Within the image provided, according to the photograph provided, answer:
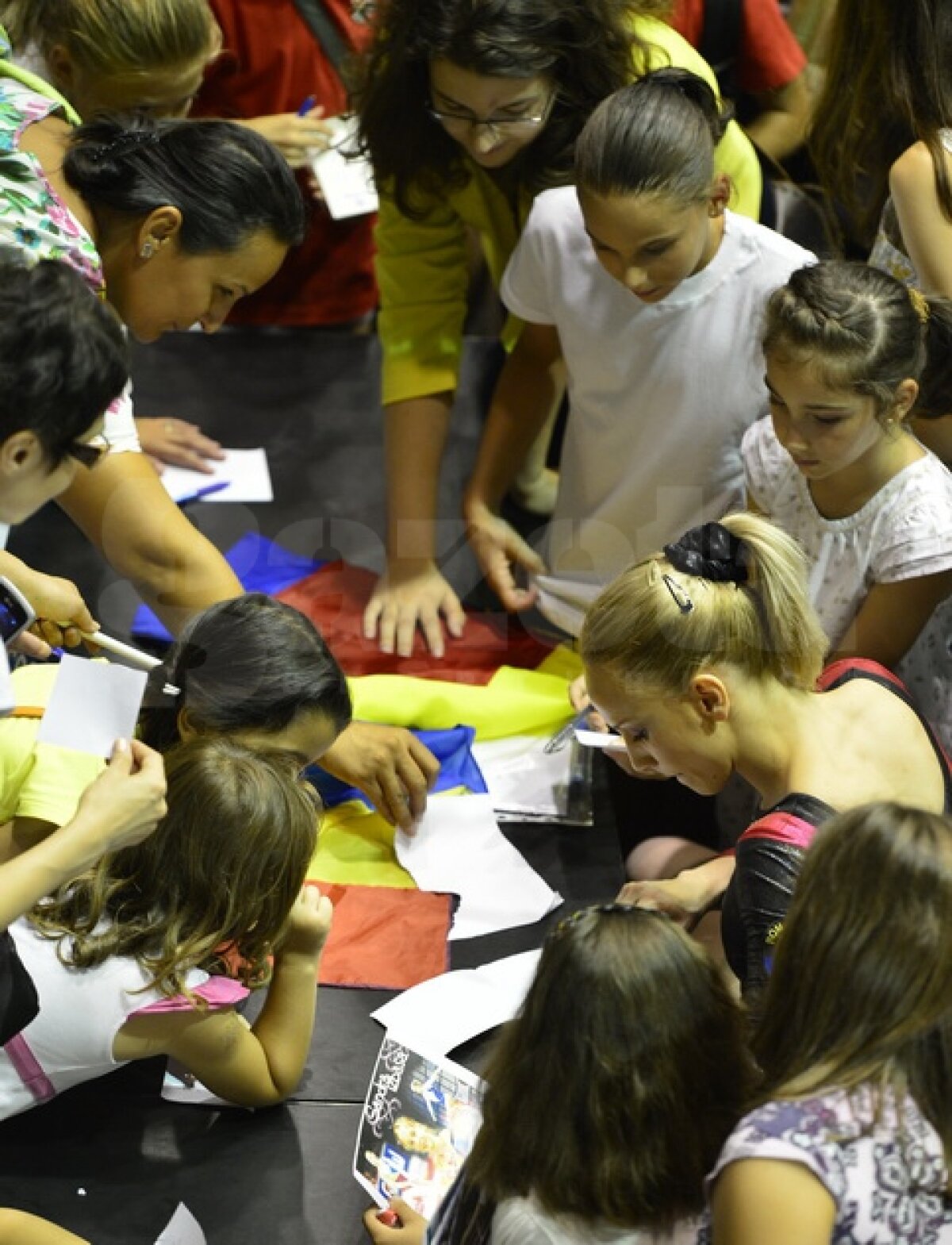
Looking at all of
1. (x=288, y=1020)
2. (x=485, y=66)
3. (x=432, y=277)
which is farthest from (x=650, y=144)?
(x=288, y=1020)

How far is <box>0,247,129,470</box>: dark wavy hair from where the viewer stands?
4.37ft

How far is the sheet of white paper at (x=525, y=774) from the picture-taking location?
2.12 meters

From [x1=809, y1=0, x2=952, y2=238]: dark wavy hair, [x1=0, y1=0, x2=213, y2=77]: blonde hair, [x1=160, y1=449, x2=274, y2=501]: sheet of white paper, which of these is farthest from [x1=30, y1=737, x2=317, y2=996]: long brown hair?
[x1=809, y1=0, x2=952, y2=238]: dark wavy hair

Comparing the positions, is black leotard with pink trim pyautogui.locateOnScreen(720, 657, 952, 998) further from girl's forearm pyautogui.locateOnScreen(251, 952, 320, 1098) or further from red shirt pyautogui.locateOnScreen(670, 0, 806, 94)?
red shirt pyautogui.locateOnScreen(670, 0, 806, 94)

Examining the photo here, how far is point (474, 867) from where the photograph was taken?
2.01m

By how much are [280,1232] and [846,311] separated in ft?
4.10

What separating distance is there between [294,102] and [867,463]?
1535 millimetres

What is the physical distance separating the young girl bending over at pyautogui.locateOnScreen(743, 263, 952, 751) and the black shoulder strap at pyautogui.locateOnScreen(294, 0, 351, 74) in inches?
51.7

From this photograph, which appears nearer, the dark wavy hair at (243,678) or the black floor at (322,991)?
the black floor at (322,991)

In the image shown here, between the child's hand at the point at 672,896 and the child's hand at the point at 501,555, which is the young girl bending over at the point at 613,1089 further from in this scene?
the child's hand at the point at 501,555

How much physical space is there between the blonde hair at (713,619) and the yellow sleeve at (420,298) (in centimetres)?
104

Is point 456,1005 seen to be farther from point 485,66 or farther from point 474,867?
point 485,66

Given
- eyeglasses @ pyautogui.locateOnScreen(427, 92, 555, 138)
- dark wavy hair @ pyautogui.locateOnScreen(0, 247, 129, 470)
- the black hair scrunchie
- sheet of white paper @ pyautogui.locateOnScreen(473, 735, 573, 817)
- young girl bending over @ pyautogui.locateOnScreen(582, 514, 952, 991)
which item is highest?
dark wavy hair @ pyautogui.locateOnScreen(0, 247, 129, 470)

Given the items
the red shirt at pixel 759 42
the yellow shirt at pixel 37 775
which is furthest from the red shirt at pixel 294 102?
the yellow shirt at pixel 37 775
